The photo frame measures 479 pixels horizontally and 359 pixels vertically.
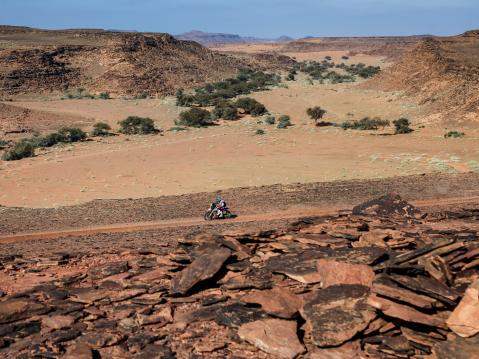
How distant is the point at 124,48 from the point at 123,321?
237ft

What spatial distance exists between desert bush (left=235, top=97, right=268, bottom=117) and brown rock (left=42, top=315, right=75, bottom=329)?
4042 centimetres

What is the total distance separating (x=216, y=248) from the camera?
10289 mm

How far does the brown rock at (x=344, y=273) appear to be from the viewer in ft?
27.5

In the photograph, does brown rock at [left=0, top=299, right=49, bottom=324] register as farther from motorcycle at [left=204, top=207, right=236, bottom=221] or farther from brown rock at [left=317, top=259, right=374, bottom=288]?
motorcycle at [left=204, top=207, right=236, bottom=221]

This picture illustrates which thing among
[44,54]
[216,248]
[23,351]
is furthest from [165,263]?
[44,54]

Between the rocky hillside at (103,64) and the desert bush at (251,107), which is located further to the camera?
the rocky hillside at (103,64)

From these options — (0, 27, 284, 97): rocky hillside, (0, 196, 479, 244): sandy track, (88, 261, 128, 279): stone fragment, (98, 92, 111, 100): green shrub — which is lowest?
(0, 196, 479, 244): sandy track

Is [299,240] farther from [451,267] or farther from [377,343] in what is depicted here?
[377,343]

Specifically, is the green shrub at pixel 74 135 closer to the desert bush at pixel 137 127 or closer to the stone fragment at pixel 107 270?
the desert bush at pixel 137 127

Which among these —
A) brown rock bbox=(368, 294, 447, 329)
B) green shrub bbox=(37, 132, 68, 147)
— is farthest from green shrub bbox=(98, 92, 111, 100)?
brown rock bbox=(368, 294, 447, 329)

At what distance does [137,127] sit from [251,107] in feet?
39.9

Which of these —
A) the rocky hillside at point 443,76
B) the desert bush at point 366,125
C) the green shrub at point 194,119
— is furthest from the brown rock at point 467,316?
the green shrub at point 194,119

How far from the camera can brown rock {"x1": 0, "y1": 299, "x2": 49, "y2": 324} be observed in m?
8.66

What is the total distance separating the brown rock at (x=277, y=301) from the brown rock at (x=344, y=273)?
24.3 inches
